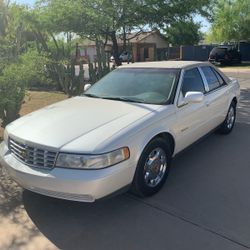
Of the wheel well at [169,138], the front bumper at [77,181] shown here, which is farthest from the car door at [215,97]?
the front bumper at [77,181]

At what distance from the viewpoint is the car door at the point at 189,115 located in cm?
481

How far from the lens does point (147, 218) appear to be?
3887 mm

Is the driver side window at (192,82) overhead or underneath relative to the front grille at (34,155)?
overhead

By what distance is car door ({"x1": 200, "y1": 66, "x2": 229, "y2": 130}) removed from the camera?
227 inches

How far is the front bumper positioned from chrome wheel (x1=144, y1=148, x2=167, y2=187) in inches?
17.5

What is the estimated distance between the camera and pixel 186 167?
5.24 m

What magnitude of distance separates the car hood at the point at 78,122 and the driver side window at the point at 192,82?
0.76 m

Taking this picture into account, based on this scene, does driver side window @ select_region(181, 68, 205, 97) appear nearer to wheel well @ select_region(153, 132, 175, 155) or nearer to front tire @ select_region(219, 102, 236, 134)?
wheel well @ select_region(153, 132, 175, 155)

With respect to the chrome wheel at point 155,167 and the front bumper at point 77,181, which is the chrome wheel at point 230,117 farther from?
the front bumper at point 77,181

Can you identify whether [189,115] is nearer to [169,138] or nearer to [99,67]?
[169,138]

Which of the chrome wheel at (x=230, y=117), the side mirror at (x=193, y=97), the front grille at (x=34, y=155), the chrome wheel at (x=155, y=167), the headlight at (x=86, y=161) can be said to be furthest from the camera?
the chrome wheel at (x=230, y=117)

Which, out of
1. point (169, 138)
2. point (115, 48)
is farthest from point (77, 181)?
point (115, 48)

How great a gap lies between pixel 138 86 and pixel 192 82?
855mm

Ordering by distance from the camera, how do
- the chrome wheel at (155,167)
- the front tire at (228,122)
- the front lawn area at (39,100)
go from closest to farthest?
the chrome wheel at (155,167) < the front tire at (228,122) < the front lawn area at (39,100)
